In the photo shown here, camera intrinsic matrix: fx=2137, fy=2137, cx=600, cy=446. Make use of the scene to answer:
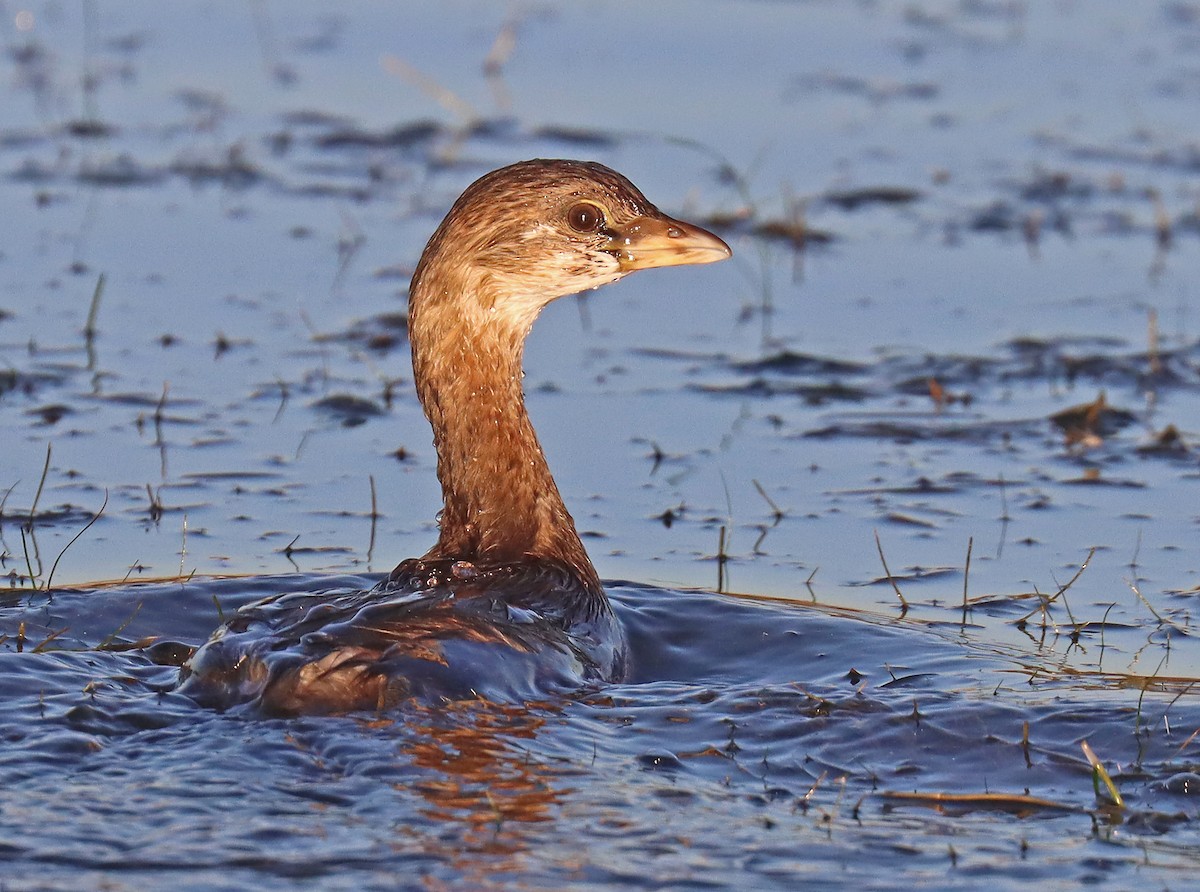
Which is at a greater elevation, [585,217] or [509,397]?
[585,217]

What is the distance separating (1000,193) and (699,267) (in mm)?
1810

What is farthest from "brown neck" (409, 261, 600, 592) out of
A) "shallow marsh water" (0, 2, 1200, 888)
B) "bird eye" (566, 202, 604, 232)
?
"shallow marsh water" (0, 2, 1200, 888)

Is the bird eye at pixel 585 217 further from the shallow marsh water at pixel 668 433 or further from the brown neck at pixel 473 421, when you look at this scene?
the shallow marsh water at pixel 668 433

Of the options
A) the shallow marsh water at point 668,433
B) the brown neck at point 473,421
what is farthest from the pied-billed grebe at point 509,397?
the shallow marsh water at point 668,433

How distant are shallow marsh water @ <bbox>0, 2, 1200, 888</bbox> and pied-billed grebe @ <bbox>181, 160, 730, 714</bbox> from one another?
29 cm

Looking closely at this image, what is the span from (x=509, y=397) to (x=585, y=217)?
1.87 ft

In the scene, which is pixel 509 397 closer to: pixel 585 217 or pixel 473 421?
pixel 473 421

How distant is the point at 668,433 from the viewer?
7.81m

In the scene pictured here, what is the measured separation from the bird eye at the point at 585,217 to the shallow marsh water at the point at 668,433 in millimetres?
1064

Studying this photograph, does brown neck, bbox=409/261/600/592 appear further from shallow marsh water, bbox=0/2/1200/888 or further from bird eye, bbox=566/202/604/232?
shallow marsh water, bbox=0/2/1200/888

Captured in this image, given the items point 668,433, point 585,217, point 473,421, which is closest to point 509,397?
point 473,421

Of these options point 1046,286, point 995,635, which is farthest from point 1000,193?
point 995,635

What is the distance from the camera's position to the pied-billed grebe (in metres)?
5.42

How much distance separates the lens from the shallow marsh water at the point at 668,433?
4.31 meters
